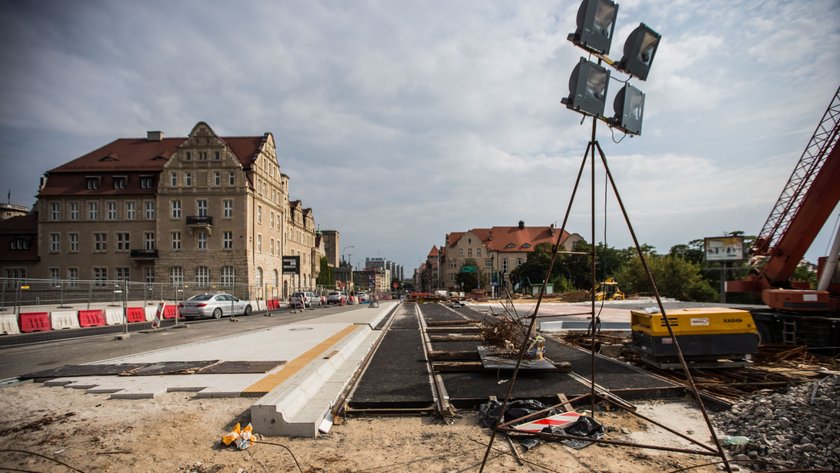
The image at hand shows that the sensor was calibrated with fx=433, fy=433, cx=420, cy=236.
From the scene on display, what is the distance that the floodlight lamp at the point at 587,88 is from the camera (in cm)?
470

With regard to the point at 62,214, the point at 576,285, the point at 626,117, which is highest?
the point at 62,214

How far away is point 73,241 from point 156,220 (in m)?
10.7

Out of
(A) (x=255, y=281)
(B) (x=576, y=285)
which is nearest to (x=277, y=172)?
(A) (x=255, y=281)

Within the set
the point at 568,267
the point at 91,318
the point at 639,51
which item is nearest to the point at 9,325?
the point at 91,318

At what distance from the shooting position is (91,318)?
2159cm

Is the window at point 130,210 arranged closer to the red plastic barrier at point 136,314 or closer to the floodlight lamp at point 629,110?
the red plastic barrier at point 136,314

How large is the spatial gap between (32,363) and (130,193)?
4953 cm

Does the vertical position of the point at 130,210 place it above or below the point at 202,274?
above

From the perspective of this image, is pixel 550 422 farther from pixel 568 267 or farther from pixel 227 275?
pixel 568 267

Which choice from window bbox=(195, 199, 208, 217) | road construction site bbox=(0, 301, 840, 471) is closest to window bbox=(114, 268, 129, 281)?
window bbox=(195, 199, 208, 217)

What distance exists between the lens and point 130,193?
51.5 meters

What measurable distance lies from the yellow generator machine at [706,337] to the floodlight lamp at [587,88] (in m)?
5.15

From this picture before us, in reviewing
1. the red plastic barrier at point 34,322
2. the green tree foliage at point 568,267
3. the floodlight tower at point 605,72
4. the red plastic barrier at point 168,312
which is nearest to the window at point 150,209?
the red plastic barrier at point 168,312

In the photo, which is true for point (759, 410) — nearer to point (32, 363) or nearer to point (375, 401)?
point (375, 401)
